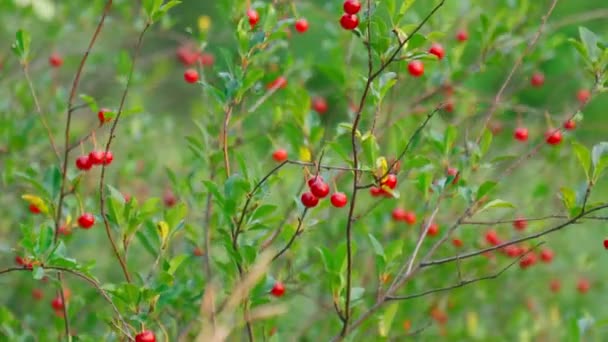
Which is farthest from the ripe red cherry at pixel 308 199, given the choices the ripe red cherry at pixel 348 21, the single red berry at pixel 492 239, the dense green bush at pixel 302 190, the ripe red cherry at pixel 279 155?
the single red berry at pixel 492 239

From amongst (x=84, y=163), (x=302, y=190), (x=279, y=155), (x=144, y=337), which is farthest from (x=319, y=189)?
(x=302, y=190)

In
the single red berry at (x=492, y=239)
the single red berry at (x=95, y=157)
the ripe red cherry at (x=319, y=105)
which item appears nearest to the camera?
the single red berry at (x=95, y=157)

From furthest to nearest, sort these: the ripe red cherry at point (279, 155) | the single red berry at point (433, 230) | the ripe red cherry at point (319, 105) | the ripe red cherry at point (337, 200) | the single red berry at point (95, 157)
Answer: the ripe red cherry at point (319, 105)
the single red berry at point (433, 230)
the ripe red cherry at point (279, 155)
the single red berry at point (95, 157)
the ripe red cherry at point (337, 200)

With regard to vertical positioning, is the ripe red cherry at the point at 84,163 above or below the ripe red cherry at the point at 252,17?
below

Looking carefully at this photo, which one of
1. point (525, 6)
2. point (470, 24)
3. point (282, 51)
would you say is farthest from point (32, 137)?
point (470, 24)

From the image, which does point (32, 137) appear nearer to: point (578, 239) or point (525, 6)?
point (525, 6)

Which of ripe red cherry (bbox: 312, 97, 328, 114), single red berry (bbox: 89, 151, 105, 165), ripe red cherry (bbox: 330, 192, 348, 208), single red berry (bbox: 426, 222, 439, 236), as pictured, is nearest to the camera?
ripe red cherry (bbox: 330, 192, 348, 208)

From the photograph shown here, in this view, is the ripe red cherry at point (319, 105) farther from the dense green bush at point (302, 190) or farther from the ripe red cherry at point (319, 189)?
the ripe red cherry at point (319, 189)

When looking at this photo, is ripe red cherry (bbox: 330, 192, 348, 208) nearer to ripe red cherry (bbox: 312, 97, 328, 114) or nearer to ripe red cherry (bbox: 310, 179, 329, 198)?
ripe red cherry (bbox: 310, 179, 329, 198)

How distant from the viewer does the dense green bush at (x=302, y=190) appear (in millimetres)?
1848

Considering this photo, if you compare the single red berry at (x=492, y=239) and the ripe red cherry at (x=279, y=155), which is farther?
the single red berry at (x=492, y=239)

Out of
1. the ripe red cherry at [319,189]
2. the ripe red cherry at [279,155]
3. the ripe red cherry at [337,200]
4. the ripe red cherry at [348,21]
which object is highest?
the ripe red cherry at [348,21]

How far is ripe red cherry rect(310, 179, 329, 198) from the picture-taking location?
171cm

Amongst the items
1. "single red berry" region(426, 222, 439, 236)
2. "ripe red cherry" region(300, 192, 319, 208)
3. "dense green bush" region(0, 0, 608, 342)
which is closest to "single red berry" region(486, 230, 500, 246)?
"dense green bush" region(0, 0, 608, 342)
